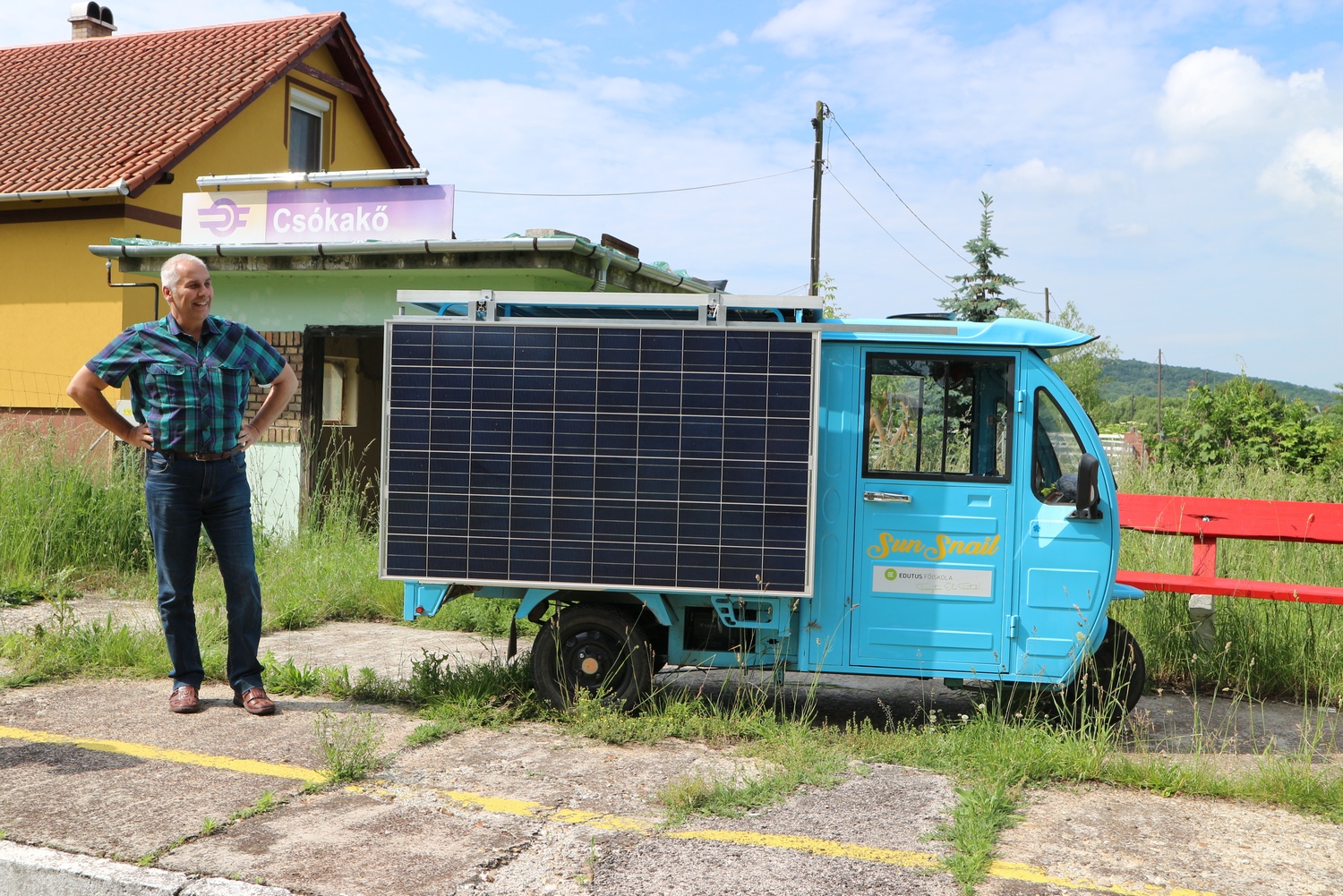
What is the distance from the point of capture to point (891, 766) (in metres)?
5.03

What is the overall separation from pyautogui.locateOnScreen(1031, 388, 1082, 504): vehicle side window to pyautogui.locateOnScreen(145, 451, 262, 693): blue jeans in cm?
406

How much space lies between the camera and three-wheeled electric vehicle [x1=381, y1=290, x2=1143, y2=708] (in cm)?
541

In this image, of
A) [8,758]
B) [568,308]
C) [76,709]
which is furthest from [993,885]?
[76,709]

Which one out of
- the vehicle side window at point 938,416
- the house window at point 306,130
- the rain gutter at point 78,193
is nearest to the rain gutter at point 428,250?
the rain gutter at point 78,193

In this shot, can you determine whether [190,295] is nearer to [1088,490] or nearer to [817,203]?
[1088,490]

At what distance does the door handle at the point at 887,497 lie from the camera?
5.50 metres

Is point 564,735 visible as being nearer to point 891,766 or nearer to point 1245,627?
point 891,766

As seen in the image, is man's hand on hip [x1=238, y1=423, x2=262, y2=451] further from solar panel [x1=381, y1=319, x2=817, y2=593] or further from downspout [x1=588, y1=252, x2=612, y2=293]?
downspout [x1=588, y1=252, x2=612, y2=293]

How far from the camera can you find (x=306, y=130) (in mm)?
19250

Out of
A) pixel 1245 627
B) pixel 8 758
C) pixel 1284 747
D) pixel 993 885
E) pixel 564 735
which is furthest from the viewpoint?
pixel 1245 627

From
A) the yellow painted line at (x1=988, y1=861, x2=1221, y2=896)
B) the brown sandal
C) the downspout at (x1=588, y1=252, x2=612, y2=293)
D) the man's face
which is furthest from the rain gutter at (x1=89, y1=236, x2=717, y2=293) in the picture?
the yellow painted line at (x1=988, y1=861, x2=1221, y2=896)

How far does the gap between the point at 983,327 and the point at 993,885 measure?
2863 millimetres

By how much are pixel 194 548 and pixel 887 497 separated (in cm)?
362

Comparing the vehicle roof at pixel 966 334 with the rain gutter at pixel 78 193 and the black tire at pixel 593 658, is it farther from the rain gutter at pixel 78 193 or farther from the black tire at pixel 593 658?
the rain gutter at pixel 78 193
